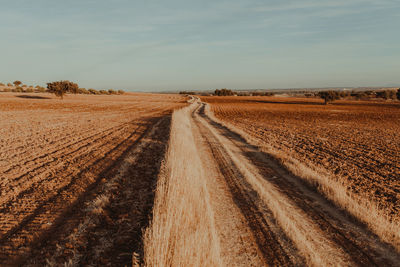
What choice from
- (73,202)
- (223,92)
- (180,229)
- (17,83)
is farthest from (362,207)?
(17,83)


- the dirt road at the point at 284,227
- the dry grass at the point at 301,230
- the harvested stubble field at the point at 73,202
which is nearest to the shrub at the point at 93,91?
the harvested stubble field at the point at 73,202

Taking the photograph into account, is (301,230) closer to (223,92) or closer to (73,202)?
(73,202)

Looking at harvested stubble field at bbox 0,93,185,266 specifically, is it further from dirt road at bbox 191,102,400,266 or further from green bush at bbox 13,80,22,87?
green bush at bbox 13,80,22,87

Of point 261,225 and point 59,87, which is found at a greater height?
point 59,87

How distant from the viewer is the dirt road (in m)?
3.95

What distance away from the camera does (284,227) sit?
473 cm

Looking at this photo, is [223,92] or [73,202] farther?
[223,92]

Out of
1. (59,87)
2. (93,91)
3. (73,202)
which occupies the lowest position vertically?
(73,202)

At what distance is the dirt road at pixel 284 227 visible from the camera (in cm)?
395

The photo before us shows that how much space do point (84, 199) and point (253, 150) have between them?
8.54 meters

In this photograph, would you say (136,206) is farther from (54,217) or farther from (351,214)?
(351,214)

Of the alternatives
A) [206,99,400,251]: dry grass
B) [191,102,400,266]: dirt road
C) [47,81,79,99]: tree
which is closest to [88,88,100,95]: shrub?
[47,81,79,99]: tree

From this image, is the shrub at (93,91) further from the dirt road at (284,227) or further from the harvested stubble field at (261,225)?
the dirt road at (284,227)

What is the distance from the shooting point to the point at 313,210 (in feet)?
18.4
